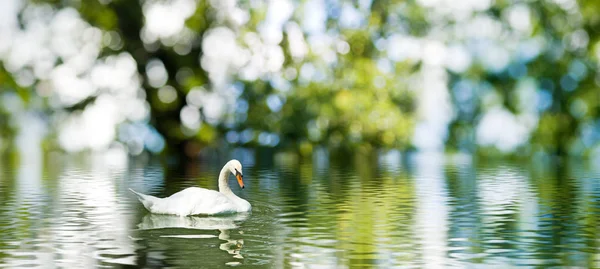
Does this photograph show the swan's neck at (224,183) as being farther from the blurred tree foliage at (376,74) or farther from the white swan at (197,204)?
the blurred tree foliage at (376,74)

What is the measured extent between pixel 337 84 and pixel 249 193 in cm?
2005

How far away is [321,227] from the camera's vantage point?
14.1m

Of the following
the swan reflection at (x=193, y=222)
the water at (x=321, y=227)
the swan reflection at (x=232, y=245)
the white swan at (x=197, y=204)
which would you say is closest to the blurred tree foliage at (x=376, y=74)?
the water at (x=321, y=227)

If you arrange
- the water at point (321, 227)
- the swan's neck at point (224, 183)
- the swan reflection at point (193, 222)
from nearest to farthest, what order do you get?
the water at point (321, 227) < the swan reflection at point (193, 222) < the swan's neck at point (224, 183)

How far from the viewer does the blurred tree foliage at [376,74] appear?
3784 centimetres

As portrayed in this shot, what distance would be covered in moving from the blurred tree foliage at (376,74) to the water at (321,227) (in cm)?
1354

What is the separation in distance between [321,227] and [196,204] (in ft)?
8.06

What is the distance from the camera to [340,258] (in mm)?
11000

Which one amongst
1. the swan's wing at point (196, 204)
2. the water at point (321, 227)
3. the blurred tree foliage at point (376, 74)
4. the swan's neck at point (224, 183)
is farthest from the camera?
the blurred tree foliage at point (376, 74)

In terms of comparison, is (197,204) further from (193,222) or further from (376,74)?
(376,74)

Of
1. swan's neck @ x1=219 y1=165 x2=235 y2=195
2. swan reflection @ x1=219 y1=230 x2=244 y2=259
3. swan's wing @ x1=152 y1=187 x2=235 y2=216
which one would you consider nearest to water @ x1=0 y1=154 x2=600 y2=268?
swan reflection @ x1=219 y1=230 x2=244 y2=259

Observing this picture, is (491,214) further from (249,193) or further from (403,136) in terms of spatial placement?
(403,136)

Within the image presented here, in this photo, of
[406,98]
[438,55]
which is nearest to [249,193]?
[406,98]

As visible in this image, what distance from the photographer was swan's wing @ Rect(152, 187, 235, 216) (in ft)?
52.2
